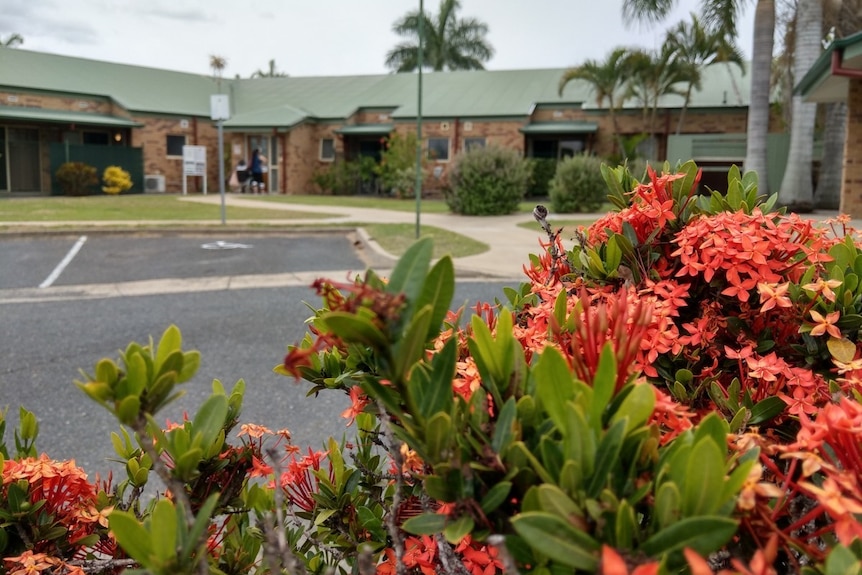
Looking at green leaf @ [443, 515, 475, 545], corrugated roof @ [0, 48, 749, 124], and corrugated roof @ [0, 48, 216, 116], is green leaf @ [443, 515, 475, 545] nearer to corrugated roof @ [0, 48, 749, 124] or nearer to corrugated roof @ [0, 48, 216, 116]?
corrugated roof @ [0, 48, 749, 124]

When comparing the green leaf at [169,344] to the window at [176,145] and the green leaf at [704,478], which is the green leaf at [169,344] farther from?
the window at [176,145]

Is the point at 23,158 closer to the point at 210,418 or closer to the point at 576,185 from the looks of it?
the point at 576,185

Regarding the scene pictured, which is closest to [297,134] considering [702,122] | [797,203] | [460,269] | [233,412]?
[702,122]

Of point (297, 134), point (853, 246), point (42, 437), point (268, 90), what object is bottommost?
point (42, 437)

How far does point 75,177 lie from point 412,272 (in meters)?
29.5

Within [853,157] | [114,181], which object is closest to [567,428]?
[853,157]

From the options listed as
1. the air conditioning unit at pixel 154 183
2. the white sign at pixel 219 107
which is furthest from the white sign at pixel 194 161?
the white sign at pixel 219 107

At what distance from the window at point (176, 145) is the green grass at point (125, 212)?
8513 mm

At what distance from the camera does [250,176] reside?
3056 cm

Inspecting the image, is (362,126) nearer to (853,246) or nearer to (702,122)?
(702,122)

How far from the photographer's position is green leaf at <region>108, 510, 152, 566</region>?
3.01ft

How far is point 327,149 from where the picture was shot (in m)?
32.7

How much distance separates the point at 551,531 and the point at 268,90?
37.7m

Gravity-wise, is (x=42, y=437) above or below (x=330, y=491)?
below
